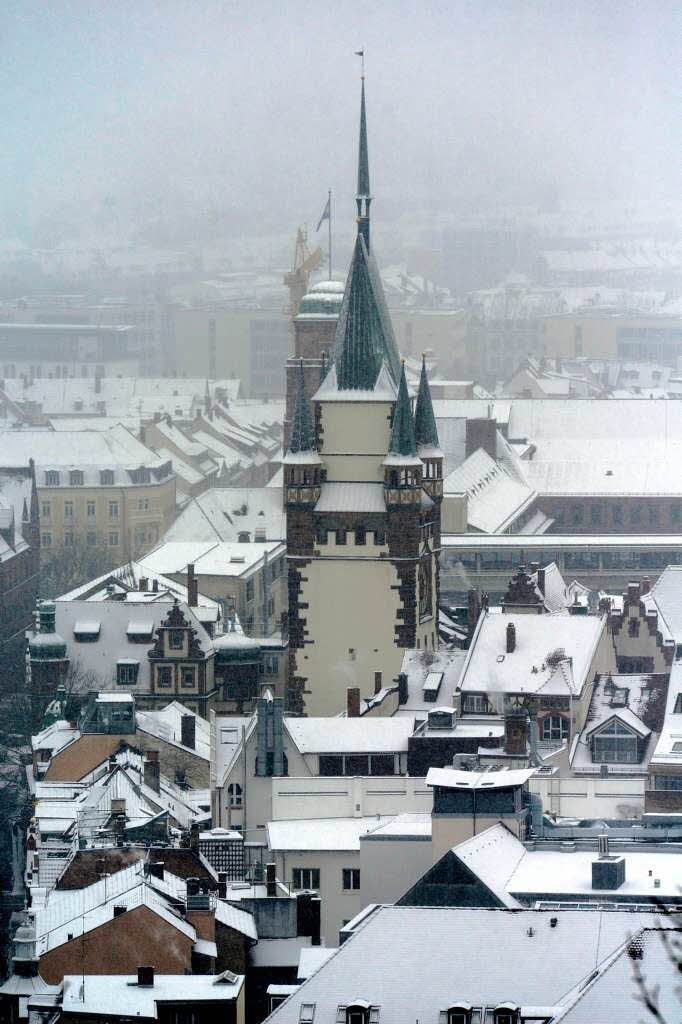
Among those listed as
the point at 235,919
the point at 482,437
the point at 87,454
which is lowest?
the point at 87,454

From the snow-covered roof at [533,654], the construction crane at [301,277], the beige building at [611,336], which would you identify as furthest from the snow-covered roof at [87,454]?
the beige building at [611,336]

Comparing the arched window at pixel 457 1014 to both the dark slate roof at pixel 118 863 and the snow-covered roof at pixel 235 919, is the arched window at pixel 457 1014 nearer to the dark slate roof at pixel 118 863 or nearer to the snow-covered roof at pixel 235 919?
the snow-covered roof at pixel 235 919

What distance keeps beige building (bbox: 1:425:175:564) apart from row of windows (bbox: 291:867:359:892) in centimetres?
5045

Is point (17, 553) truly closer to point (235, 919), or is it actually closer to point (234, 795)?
point (234, 795)

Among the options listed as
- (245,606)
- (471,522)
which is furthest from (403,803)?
(471,522)

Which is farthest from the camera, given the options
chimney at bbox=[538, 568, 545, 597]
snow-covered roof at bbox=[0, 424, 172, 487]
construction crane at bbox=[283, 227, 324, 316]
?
construction crane at bbox=[283, 227, 324, 316]

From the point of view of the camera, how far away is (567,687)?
5712 cm

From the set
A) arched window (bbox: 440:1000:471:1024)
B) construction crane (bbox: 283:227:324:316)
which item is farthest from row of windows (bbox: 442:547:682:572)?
arched window (bbox: 440:1000:471:1024)

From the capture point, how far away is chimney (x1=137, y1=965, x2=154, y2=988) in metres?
37.6

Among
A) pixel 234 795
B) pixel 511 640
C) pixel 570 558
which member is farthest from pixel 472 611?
pixel 570 558

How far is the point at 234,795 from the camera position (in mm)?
53188

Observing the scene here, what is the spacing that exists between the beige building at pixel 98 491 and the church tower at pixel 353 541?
109 feet

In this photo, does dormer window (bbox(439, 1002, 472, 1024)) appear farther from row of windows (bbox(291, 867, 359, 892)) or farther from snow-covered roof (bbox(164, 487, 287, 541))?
snow-covered roof (bbox(164, 487, 287, 541))

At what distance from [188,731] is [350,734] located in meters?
5.23
